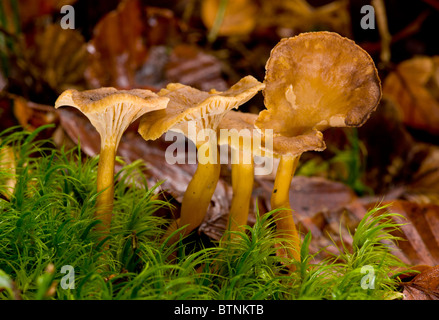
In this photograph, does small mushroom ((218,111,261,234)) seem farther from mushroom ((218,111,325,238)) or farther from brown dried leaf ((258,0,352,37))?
brown dried leaf ((258,0,352,37))

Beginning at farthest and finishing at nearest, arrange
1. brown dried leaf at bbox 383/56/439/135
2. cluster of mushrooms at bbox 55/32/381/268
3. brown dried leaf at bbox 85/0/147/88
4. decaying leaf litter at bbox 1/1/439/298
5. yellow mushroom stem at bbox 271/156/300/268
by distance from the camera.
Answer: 1. brown dried leaf at bbox 383/56/439/135
2. brown dried leaf at bbox 85/0/147/88
3. decaying leaf litter at bbox 1/1/439/298
4. yellow mushroom stem at bbox 271/156/300/268
5. cluster of mushrooms at bbox 55/32/381/268

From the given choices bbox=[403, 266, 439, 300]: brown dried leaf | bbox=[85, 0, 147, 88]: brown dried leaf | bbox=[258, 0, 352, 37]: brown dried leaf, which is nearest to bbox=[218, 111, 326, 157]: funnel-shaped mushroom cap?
bbox=[403, 266, 439, 300]: brown dried leaf

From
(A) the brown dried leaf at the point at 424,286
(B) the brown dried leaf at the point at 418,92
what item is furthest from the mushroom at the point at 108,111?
(B) the brown dried leaf at the point at 418,92

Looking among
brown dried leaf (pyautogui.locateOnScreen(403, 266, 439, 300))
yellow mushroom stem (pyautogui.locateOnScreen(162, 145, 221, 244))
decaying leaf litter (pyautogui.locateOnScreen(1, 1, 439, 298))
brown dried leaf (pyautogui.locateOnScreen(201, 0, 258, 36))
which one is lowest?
brown dried leaf (pyautogui.locateOnScreen(403, 266, 439, 300))

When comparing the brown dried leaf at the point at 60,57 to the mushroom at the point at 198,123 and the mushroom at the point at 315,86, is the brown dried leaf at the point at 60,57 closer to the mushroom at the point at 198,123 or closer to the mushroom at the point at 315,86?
the mushroom at the point at 198,123

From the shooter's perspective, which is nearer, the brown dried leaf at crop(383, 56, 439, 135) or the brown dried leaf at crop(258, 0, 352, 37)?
the brown dried leaf at crop(383, 56, 439, 135)

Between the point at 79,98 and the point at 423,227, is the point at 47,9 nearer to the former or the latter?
the point at 79,98

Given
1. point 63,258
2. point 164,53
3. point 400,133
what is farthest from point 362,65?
point 164,53
